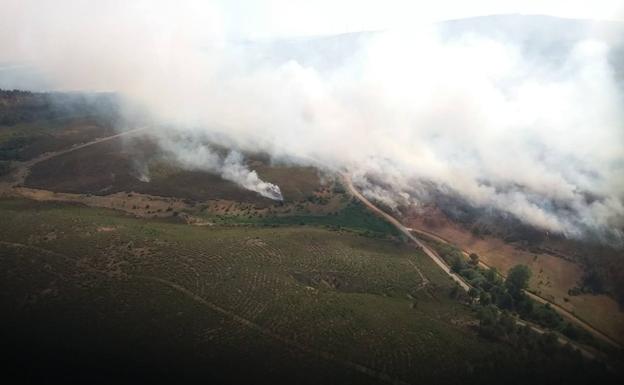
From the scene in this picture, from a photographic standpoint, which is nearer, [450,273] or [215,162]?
[450,273]

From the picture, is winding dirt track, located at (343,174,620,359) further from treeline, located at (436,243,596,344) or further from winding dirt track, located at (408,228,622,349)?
treeline, located at (436,243,596,344)

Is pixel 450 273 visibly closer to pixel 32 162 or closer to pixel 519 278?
pixel 519 278

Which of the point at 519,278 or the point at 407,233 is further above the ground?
the point at 407,233

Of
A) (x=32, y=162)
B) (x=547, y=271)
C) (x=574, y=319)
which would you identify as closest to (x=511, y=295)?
(x=574, y=319)

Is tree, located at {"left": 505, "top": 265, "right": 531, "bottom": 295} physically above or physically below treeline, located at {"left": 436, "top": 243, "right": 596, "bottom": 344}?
above

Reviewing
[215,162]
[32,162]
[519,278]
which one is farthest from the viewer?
[215,162]

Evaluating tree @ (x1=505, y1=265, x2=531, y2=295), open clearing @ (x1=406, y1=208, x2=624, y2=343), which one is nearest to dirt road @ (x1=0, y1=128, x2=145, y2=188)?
open clearing @ (x1=406, y1=208, x2=624, y2=343)

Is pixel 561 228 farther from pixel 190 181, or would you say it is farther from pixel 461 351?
pixel 190 181
